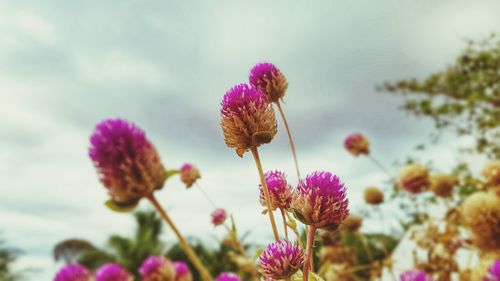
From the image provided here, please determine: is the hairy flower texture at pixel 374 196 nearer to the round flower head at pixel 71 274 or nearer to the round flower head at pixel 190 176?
the round flower head at pixel 190 176

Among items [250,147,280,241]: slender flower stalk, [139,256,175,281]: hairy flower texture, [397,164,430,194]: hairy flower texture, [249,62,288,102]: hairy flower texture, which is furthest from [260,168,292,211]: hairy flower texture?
[397,164,430,194]: hairy flower texture

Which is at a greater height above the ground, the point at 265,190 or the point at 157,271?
the point at 157,271

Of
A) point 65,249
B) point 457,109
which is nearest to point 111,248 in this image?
point 65,249

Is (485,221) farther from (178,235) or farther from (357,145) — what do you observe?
(178,235)

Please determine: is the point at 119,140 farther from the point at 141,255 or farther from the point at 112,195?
the point at 141,255

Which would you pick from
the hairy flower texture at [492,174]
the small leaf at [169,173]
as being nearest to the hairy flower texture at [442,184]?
the hairy flower texture at [492,174]

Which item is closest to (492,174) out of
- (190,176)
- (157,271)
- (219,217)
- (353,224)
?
(353,224)

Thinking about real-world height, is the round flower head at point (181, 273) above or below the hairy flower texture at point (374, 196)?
below
